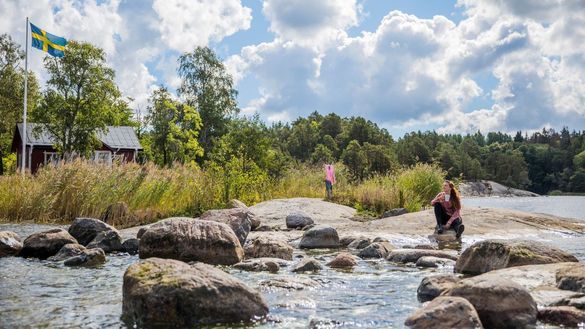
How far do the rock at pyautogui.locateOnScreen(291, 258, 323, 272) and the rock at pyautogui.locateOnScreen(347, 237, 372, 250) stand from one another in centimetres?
379

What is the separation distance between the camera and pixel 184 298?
6594 millimetres

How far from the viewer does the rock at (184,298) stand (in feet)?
21.5

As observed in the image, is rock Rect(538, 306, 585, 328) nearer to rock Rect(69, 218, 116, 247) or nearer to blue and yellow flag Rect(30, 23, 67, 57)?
rock Rect(69, 218, 116, 247)

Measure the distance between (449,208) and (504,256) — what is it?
274 inches

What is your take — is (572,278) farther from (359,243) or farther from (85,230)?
(85,230)

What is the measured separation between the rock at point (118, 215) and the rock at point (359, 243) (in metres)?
8.23

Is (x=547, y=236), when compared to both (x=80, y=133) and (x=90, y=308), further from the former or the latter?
(x=80, y=133)

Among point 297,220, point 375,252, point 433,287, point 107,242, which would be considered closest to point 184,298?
point 433,287

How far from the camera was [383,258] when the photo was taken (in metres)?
12.3

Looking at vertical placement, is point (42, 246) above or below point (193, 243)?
below

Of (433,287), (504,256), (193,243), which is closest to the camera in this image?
(433,287)

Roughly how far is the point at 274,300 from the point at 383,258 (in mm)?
5010

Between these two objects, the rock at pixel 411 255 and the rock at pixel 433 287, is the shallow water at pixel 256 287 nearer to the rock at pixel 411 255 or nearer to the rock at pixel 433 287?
the rock at pixel 433 287

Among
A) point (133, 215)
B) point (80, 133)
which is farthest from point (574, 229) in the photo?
point (80, 133)
